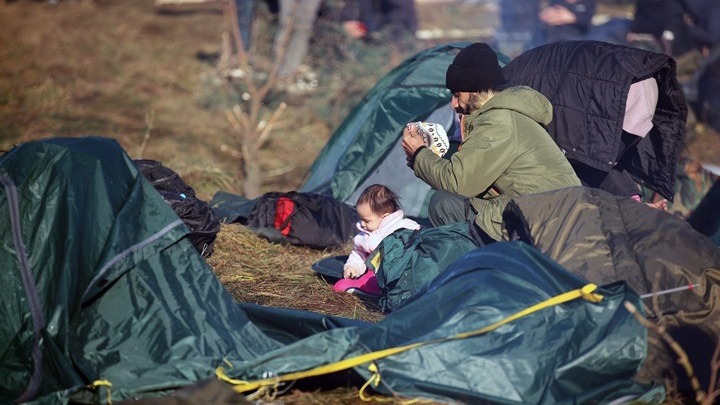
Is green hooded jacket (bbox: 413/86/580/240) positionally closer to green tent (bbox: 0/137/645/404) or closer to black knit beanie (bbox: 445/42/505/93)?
black knit beanie (bbox: 445/42/505/93)

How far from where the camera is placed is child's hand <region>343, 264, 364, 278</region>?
17.1 ft

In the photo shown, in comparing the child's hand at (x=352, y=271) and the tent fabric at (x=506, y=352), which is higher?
the tent fabric at (x=506, y=352)

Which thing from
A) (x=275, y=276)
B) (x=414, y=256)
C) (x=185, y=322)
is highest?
(x=185, y=322)

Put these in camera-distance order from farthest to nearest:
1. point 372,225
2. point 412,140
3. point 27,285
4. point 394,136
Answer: point 394,136, point 372,225, point 412,140, point 27,285

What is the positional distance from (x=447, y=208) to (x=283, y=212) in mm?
1337

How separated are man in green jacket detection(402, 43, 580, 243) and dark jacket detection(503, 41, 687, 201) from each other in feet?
1.26

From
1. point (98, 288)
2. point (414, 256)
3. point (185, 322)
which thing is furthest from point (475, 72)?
point (98, 288)

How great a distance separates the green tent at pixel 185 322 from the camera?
3633mm

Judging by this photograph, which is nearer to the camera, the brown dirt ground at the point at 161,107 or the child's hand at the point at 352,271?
the child's hand at the point at 352,271

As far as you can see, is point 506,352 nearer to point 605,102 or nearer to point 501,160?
point 501,160

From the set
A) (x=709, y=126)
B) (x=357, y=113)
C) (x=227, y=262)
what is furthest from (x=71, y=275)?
(x=709, y=126)

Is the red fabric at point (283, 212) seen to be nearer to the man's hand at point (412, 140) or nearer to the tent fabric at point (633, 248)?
the man's hand at point (412, 140)

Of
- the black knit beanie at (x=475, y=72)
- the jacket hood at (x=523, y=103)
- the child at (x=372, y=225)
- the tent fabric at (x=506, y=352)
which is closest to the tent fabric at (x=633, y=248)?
the tent fabric at (x=506, y=352)

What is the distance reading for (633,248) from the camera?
4.10 meters
